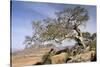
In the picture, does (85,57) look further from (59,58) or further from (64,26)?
(64,26)

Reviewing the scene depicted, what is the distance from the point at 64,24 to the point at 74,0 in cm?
28

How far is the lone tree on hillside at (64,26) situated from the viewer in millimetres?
1917

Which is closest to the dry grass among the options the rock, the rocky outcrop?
the rock

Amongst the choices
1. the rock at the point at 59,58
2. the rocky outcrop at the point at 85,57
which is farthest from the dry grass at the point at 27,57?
the rocky outcrop at the point at 85,57

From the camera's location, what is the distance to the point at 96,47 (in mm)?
2080

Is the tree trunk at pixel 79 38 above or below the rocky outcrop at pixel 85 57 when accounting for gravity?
above

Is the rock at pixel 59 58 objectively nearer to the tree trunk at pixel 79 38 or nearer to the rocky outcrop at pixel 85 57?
the rocky outcrop at pixel 85 57

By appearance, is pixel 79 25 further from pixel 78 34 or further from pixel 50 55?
pixel 50 55

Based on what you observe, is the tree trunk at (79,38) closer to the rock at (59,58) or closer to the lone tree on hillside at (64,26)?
the lone tree on hillside at (64,26)

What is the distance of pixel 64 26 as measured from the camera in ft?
6.49

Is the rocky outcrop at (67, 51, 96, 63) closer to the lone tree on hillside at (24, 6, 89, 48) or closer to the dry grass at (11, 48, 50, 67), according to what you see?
the lone tree on hillside at (24, 6, 89, 48)

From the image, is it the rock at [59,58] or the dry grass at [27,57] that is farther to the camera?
the rock at [59,58]
